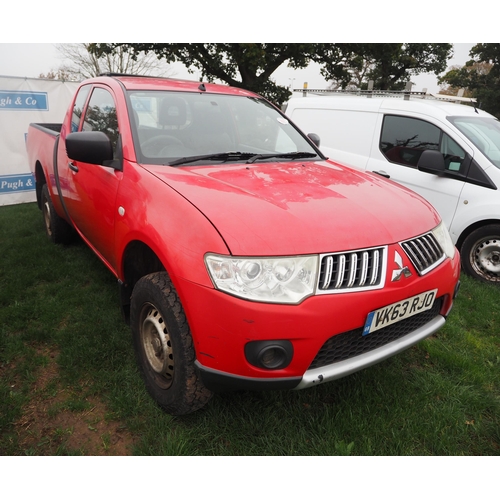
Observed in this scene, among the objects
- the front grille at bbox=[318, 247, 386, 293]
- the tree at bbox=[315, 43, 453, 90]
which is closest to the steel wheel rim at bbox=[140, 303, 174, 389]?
the front grille at bbox=[318, 247, 386, 293]

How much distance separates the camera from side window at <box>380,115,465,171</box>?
458 centimetres

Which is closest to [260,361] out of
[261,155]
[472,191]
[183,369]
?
[183,369]

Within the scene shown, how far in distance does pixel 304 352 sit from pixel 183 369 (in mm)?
609

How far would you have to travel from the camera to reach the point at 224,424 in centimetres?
229

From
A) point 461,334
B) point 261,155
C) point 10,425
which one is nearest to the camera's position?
point 10,425

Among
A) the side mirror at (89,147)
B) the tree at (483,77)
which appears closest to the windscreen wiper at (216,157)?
the side mirror at (89,147)

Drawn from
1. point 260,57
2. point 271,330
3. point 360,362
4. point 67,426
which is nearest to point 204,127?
point 271,330

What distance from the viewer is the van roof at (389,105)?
4859 millimetres

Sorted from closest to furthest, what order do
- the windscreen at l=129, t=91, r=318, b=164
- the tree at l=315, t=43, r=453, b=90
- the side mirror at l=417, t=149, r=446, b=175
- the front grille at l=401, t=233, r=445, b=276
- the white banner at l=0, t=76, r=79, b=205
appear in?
the front grille at l=401, t=233, r=445, b=276 → the windscreen at l=129, t=91, r=318, b=164 → the side mirror at l=417, t=149, r=446, b=175 → the white banner at l=0, t=76, r=79, b=205 → the tree at l=315, t=43, r=453, b=90

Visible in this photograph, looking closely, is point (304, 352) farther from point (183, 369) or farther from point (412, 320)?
point (412, 320)

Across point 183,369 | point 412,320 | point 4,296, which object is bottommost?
point 4,296

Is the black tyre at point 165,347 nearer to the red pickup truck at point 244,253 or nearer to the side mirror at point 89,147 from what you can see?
the red pickup truck at point 244,253

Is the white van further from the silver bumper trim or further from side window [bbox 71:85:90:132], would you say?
side window [bbox 71:85:90:132]

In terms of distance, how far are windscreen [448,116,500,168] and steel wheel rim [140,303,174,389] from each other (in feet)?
12.9
